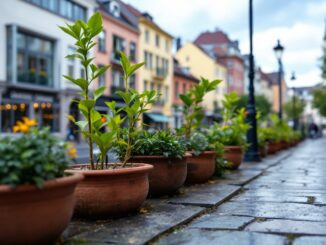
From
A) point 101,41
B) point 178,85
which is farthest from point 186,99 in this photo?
point 178,85

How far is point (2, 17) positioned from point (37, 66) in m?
4.15

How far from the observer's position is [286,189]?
7695 millimetres

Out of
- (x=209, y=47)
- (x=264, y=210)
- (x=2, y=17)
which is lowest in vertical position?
(x=264, y=210)

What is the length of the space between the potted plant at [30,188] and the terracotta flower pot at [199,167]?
14.5 feet

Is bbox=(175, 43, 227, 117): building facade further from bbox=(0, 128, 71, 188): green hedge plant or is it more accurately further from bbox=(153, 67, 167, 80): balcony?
bbox=(0, 128, 71, 188): green hedge plant

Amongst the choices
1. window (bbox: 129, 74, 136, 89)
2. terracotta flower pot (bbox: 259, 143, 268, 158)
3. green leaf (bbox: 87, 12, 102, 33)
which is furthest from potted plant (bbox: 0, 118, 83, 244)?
window (bbox: 129, 74, 136, 89)

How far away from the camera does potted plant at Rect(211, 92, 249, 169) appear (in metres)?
10.7

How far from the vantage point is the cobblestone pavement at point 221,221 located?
13.8ft

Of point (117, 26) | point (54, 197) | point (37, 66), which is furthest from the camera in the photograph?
point (117, 26)

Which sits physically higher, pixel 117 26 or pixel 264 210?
pixel 117 26

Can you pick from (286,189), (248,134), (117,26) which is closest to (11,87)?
(117,26)

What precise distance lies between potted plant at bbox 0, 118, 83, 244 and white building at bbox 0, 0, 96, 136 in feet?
76.5

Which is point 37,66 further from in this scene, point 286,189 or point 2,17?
point 286,189

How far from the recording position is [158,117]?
48750 mm
